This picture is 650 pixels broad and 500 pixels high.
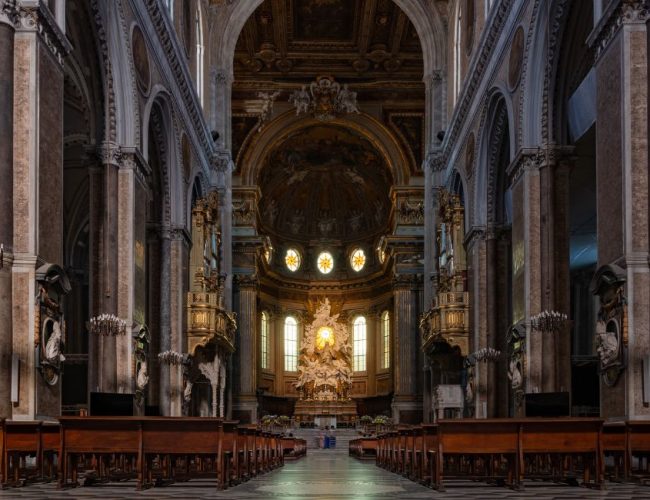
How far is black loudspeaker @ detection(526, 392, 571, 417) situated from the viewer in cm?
1474

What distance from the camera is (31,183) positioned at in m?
13.2

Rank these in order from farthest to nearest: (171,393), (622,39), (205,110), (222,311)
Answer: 1. (205,110)
2. (222,311)
3. (171,393)
4. (622,39)

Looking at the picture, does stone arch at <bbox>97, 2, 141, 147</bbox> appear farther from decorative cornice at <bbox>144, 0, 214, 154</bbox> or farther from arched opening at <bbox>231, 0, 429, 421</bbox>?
arched opening at <bbox>231, 0, 429, 421</bbox>

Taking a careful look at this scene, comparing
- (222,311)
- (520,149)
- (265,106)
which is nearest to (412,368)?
(265,106)

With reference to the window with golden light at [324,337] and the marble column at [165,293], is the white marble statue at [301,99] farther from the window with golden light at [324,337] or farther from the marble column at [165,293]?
the marble column at [165,293]

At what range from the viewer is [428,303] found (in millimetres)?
35438

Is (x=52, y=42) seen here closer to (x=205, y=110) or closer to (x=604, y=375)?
(x=604, y=375)

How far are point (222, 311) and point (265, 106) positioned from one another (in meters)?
14.7

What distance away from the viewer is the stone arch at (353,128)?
41844 mm

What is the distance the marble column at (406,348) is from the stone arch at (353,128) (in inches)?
162

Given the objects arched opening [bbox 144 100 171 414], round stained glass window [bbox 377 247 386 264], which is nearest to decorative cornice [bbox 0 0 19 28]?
arched opening [bbox 144 100 171 414]

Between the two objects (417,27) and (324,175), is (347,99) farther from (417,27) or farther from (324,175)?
(417,27)

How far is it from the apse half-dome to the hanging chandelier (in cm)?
151

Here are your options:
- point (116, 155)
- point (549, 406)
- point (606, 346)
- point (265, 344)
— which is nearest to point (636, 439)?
point (606, 346)
